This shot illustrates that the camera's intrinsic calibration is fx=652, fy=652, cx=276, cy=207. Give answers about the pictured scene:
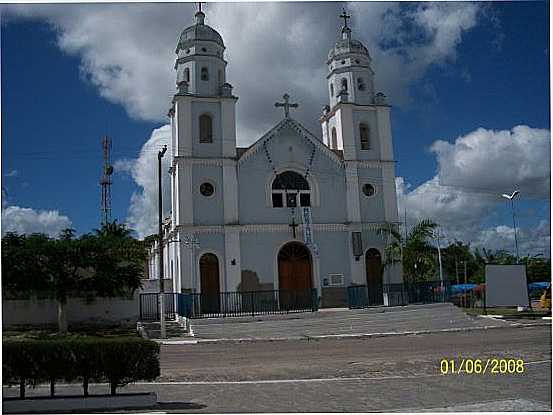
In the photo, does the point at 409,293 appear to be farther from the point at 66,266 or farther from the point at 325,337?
the point at 66,266

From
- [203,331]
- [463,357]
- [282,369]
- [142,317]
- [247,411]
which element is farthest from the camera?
[142,317]

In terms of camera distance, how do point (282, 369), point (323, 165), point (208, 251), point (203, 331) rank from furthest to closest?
point (323, 165)
point (208, 251)
point (203, 331)
point (282, 369)

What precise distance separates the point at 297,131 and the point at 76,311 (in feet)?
42.4

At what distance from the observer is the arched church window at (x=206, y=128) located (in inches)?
1199

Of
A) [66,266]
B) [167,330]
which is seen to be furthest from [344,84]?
[66,266]

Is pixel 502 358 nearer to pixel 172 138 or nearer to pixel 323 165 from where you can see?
pixel 323 165

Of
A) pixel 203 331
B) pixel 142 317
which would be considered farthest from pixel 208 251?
pixel 203 331

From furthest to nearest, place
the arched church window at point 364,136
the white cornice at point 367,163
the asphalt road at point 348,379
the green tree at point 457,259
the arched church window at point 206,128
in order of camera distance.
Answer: the green tree at point 457,259
the arched church window at point 364,136
the white cornice at point 367,163
the arched church window at point 206,128
the asphalt road at point 348,379

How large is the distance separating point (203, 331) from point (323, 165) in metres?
11.5

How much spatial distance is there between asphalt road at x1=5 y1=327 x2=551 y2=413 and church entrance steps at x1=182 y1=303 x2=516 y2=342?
2910 mm

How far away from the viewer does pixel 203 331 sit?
23016 millimetres

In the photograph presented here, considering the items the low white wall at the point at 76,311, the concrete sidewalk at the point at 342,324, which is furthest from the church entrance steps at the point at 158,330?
the low white wall at the point at 76,311
